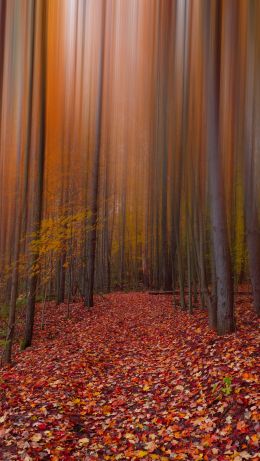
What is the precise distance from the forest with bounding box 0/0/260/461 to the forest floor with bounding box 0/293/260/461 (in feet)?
0.12

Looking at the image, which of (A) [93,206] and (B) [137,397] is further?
(A) [93,206]

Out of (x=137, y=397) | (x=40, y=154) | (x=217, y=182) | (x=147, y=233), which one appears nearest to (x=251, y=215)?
(x=217, y=182)

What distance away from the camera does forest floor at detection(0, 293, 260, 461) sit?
5.26m

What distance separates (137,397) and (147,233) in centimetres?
2025

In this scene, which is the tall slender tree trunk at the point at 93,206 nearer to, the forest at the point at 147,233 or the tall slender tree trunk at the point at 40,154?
the forest at the point at 147,233

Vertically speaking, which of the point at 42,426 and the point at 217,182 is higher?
the point at 217,182

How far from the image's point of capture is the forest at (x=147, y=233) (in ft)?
19.7

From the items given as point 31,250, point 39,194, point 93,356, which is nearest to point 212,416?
point 93,356

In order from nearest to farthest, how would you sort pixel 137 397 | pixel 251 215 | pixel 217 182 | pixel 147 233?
pixel 137 397 < pixel 217 182 < pixel 251 215 < pixel 147 233

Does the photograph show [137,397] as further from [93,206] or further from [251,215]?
[93,206]

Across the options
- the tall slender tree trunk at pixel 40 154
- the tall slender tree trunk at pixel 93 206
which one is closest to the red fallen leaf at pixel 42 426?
the tall slender tree trunk at pixel 40 154

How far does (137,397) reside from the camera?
7.26 meters

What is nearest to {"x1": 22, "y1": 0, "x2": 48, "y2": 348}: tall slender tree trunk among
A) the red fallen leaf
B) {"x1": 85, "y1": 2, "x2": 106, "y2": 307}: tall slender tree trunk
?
{"x1": 85, "y1": 2, "x2": 106, "y2": 307}: tall slender tree trunk

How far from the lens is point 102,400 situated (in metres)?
7.32
